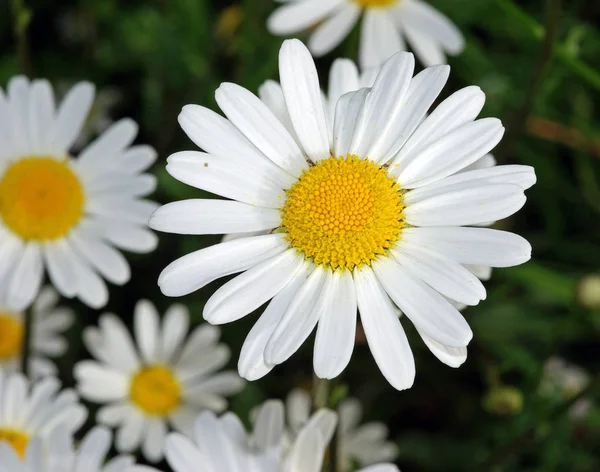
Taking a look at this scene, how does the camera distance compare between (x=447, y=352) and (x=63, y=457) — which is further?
(x=63, y=457)

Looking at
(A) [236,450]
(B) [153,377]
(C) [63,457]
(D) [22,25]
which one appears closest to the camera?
(A) [236,450]

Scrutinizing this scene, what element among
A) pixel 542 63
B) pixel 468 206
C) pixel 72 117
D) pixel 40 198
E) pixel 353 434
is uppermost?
pixel 72 117

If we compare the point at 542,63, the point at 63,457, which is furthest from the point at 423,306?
the point at 542,63

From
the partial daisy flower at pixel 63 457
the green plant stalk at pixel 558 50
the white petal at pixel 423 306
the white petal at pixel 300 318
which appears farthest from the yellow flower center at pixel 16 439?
the green plant stalk at pixel 558 50

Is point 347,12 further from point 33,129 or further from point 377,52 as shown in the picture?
point 33,129

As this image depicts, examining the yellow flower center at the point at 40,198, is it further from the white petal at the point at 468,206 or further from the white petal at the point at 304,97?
the white petal at the point at 468,206

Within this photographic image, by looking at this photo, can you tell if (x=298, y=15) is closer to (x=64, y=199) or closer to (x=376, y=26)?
(x=376, y=26)

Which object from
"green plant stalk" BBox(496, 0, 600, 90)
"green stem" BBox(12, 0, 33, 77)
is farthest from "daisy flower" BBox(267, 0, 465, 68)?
"green stem" BBox(12, 0, 33, 77)
